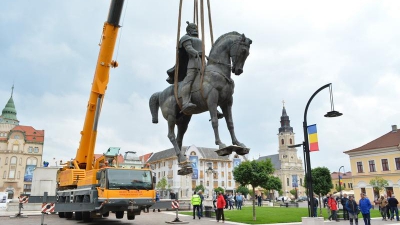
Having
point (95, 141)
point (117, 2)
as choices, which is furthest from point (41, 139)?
point (117, 2)

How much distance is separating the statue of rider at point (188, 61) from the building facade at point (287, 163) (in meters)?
109

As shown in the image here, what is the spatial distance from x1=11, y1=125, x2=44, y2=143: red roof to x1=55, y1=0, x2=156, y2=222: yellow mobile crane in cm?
6612

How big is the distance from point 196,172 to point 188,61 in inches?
2706

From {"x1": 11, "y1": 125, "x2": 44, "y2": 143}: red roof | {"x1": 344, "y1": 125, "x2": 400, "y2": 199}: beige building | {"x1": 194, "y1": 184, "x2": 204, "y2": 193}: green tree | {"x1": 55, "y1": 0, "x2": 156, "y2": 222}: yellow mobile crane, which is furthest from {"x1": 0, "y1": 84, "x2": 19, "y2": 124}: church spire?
{"x1": 344, "y1": 125, "x2": 400, "y2": 199}: beige building

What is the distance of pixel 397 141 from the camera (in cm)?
4444

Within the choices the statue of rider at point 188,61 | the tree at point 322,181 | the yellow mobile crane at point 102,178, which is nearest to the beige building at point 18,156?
the yellow mobile crane at point 102,178

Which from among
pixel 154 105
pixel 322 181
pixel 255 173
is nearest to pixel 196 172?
pixel 322 181

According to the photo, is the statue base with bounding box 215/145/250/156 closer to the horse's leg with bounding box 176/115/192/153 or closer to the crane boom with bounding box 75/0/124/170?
the horse's leg with bounding box 176/115/192/153

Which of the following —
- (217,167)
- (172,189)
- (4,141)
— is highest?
(4,141)

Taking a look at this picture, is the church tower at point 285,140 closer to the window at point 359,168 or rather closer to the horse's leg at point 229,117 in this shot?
the window at point 359,168

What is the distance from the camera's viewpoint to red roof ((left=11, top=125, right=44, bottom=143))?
77625 mm

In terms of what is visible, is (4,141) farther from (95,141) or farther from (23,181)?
(95,141)

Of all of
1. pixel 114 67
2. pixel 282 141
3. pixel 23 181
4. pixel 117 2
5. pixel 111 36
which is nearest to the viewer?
pixel 117 2

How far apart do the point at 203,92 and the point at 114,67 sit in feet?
47.5
